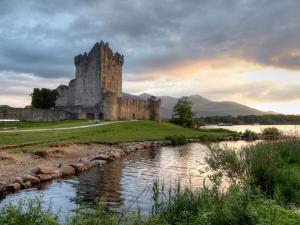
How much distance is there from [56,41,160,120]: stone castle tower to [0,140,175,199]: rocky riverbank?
131 feet

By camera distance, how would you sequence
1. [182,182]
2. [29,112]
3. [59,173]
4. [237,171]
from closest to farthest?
[237,171], [182,182], [59,173], [29,112]

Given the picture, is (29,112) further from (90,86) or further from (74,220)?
(74,220)

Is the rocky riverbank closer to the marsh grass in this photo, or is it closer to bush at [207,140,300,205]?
the marsh grass

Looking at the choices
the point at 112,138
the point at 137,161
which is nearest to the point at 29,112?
the point at 112,138

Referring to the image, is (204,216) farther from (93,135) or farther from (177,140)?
(177,140)

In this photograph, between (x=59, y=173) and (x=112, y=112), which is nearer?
(x=59, y=173)

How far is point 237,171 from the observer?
53.3 ft

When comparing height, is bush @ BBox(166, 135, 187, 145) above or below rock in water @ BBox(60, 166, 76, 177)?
above

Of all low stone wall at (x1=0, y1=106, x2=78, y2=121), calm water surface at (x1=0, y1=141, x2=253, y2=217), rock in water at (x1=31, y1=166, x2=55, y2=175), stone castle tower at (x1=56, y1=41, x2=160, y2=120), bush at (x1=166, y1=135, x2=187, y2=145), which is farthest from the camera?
stone castle tower at (x1=56, y1=41, x2=160, y2=120)

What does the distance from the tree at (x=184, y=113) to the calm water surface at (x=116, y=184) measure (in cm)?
5590

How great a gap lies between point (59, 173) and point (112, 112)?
54.4 metres

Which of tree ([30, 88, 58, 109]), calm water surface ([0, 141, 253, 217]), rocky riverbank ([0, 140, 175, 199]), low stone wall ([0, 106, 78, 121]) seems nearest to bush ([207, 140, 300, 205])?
calm water surface ([0, 141, 253, 217])

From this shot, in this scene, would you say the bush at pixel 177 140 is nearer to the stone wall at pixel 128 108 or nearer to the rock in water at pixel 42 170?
the stone wall at pixel 128 108

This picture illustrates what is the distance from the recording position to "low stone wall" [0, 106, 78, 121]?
61781 millimetres
